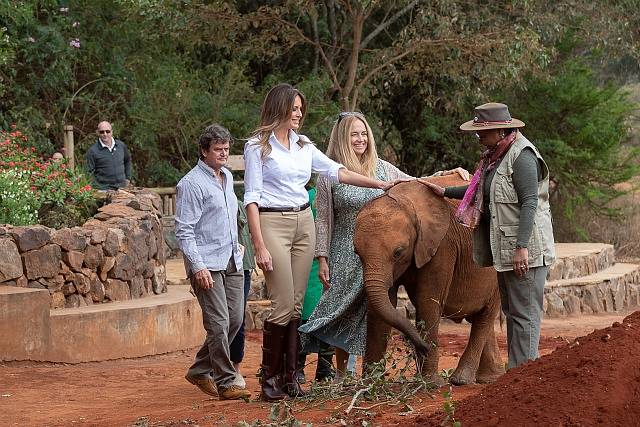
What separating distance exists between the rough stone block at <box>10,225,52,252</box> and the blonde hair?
4.23 meters

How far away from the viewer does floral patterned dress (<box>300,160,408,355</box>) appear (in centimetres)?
851

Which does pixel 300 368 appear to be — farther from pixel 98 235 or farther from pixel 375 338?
pixel 98 235

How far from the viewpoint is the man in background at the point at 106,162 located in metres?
16.7

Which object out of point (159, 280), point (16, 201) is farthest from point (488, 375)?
point (16, 201)

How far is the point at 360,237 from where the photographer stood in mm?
8102

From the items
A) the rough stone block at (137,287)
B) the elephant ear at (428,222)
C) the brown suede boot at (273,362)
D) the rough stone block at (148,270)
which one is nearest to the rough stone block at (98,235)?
the rough stone block at (137,287)

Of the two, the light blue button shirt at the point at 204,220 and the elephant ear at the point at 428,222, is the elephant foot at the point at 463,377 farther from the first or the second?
the light blue button shirt at the point at 204,220

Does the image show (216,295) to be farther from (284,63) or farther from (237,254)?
(284,63)

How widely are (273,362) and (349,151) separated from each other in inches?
57.1

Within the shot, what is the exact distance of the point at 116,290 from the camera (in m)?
12.9

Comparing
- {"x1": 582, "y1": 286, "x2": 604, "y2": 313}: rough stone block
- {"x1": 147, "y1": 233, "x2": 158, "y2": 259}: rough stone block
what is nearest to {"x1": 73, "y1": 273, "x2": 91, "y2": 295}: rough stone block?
{"x1": 147, "y1": 233, "x2": 158, "y2": 259}: rough stone block

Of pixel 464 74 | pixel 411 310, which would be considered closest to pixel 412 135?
pixel 464 74

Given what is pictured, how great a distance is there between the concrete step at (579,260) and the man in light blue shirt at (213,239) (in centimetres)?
951

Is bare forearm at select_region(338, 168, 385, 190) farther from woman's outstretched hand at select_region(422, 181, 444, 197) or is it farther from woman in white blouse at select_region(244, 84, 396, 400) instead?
woman's outstretched hand at select_region(422, 181, 444, 197)
